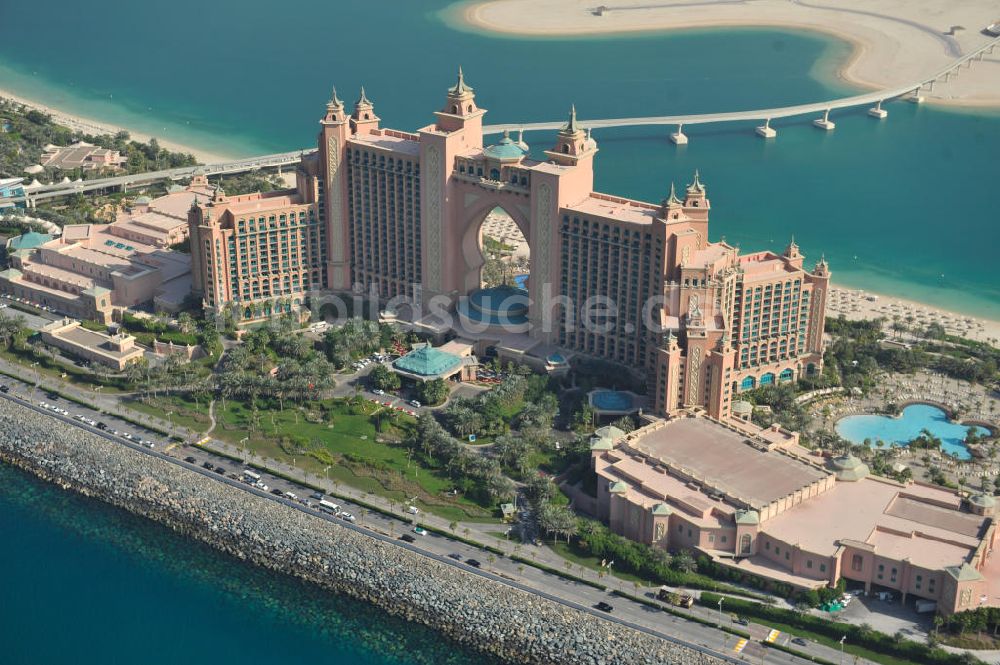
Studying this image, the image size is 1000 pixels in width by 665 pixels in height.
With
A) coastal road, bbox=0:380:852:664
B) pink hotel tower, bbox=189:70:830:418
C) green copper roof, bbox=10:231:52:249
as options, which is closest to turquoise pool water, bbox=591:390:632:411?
pink hotel tower, bbox=189:70:830:418

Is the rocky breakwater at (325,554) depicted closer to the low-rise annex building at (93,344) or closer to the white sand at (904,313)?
the low-rise annex building at (93,344)

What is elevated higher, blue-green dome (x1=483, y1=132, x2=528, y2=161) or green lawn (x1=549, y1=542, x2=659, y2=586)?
blue-green dome (x1=483, y1=132, x2=528, y2=161)

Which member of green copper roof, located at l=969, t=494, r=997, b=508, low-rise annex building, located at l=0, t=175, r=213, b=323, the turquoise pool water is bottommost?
the turquoise pool water

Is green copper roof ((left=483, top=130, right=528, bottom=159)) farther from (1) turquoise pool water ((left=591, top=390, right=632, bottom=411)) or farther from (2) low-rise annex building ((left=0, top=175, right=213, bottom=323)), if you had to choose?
(2) low-rise annex building ((left=0, top=175, right=213, bottom=323))

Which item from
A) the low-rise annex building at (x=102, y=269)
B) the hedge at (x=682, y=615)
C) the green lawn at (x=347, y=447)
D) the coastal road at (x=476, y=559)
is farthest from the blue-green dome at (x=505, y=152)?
the hedge at (x=682, y=615)

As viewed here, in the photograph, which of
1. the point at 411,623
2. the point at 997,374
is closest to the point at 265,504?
the point at 411,623

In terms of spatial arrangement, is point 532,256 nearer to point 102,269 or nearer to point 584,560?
point 584,560

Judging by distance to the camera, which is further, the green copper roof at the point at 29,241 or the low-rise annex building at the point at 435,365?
the green copper roof at the point at 29,241
